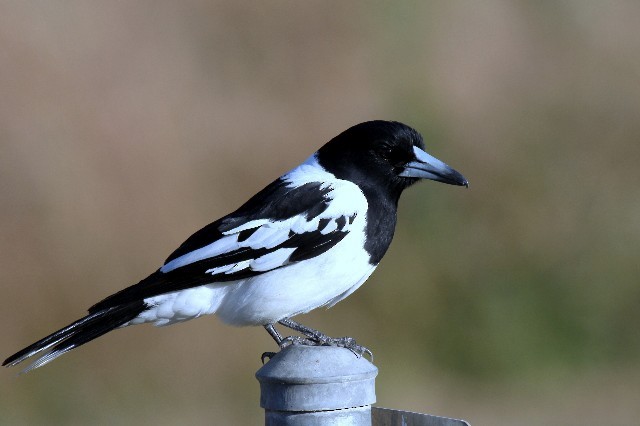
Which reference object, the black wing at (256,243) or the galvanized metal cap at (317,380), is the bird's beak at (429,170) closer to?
the black wing at (256,243)

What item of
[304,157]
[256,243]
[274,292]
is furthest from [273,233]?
[304,157]

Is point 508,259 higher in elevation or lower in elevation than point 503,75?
lower

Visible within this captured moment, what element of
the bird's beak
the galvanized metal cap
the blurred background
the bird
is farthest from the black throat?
the blurred background

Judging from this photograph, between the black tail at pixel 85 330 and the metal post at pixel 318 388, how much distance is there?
3.40 ft

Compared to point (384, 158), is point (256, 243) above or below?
below

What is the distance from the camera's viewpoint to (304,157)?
8555mm

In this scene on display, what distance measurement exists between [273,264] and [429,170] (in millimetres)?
675

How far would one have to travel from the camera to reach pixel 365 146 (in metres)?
4.41

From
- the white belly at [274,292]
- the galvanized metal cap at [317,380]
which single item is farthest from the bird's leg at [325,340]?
the galvanized metal cap at [317,380]

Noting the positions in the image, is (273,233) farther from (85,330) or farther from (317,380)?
(317,380)

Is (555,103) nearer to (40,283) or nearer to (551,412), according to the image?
(551,412)

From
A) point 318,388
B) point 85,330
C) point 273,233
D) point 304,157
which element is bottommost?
point 318,388

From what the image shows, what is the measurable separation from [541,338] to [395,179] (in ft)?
14.1

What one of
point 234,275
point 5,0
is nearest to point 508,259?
point 5,0
